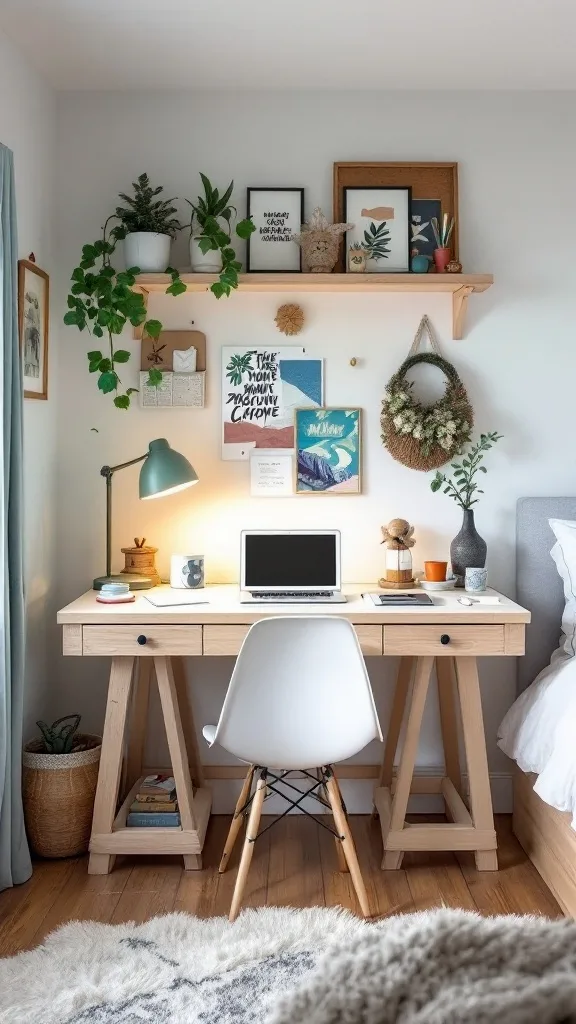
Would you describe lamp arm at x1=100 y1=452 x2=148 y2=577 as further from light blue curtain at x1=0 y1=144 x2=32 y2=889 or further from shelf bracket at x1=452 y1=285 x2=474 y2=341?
shelf bracket at x1=452 y1=285 x2=474 y2=341

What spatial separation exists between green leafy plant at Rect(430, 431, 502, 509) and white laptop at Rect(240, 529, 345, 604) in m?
0.46

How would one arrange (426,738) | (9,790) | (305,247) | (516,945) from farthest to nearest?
1. (426,738)
2. (305,247)
3. (9,790)
4. (516,945)

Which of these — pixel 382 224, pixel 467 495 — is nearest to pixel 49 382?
pixel 382 224

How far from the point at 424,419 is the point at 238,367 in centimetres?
70

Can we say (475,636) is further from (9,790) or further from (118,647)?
(9,790)

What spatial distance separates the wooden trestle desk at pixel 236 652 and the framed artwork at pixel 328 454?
1.53 feet

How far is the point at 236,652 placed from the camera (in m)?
2.79

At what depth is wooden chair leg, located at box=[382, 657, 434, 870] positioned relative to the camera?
290cm

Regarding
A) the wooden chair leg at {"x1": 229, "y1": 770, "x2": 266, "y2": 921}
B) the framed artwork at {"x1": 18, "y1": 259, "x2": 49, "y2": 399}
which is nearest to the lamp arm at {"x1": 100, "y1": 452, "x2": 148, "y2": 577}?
the framed artwork at {"x1": 18, "y1": 259, "x2": 49, "y2": 399}

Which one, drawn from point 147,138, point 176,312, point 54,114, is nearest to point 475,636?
point 176,312

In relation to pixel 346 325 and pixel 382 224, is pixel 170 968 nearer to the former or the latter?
pixel 346 325

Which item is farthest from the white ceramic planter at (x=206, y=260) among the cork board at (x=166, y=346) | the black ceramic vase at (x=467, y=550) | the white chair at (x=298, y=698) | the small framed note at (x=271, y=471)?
the white chair at (x=298, y=698)

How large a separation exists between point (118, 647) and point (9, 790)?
0.51 metres

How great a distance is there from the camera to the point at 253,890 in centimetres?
275
